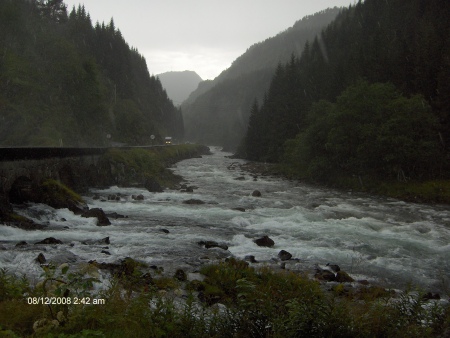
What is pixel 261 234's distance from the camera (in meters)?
16.2

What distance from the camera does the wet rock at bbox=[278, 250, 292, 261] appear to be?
Result: 12.5 metres

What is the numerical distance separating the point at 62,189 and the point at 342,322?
62.7 feet

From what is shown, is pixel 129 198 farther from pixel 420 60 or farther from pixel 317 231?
pixel 420 60

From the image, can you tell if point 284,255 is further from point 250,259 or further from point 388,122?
point 388,122

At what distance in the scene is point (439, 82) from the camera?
113ft

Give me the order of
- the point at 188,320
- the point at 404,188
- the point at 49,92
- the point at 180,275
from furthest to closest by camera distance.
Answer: the point at 49,92
the point at 404,188
the point at 180,275
the point at 188,320

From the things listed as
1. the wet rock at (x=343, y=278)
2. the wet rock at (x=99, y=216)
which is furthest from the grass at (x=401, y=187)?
the wet rock at (x=99, y=216)

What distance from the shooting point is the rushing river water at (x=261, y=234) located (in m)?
11.4

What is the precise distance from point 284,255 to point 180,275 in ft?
15.7

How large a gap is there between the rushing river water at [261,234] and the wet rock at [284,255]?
38cm

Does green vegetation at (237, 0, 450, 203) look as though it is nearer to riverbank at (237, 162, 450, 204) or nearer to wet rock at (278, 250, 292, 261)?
riverbank at (237, 162, 450, 204)

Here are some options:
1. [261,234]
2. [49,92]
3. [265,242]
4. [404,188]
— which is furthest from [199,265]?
[49,92]
